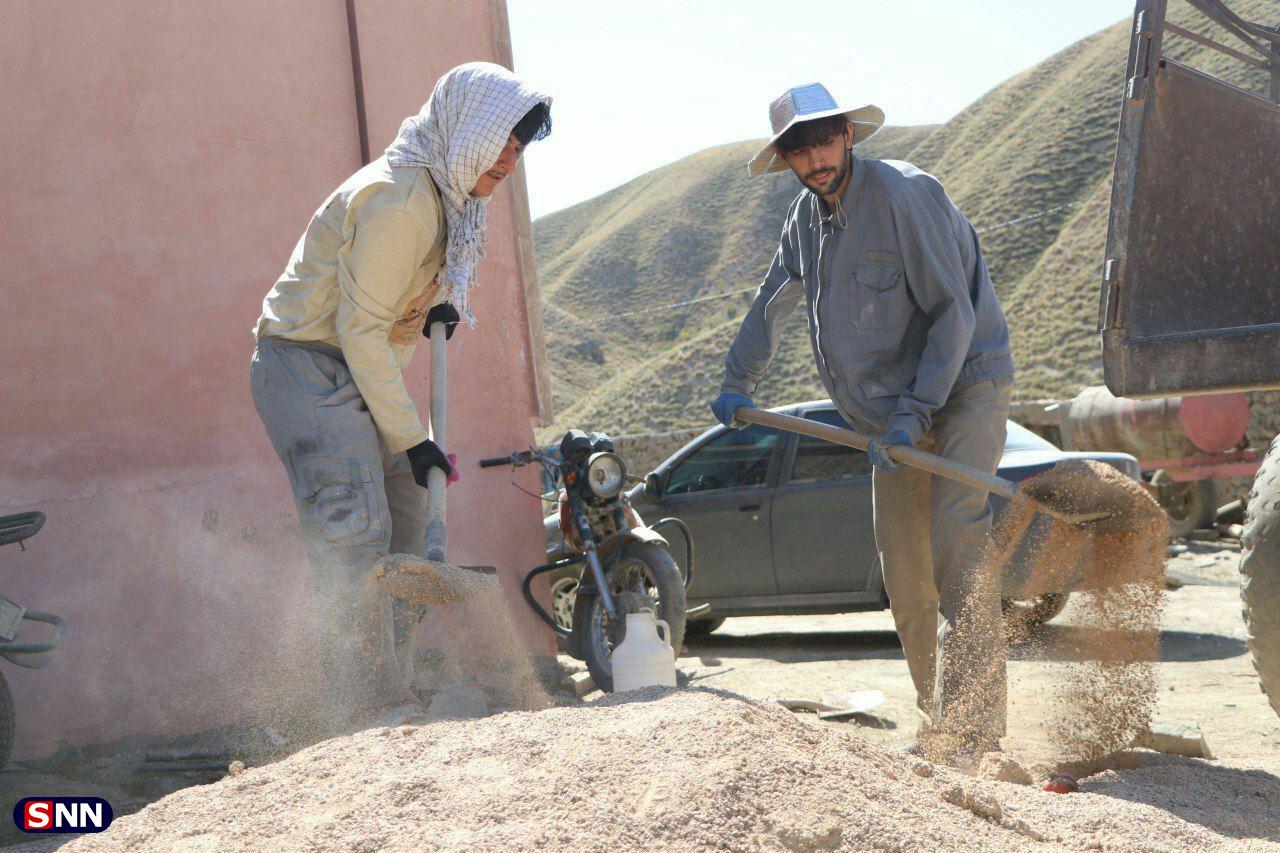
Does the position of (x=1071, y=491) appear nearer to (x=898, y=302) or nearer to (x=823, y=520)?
(x=898, y=302)

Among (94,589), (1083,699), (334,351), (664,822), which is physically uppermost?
(334,351)

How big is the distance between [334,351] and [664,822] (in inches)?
84.5

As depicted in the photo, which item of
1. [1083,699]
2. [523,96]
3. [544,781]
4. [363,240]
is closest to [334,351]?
[363,240]

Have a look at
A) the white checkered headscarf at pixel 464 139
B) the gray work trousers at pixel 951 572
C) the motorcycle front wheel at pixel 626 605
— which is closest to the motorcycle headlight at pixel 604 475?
the motorcycle front wheel at pixel 626 605

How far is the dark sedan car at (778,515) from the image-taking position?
7.50 meters

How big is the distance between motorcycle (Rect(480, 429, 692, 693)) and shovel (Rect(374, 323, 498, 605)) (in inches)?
73.5

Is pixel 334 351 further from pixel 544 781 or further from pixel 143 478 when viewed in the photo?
pixel 544 781

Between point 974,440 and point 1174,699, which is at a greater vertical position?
point 974,440

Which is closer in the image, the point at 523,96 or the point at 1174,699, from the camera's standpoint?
the point at 523,96

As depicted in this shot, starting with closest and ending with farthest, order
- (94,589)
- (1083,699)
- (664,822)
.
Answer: (664,822) → (1083,699) → (94,589)

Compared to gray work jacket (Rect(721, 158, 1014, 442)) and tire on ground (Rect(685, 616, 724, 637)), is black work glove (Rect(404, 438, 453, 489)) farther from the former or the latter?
tire on ground (Rect(685, 616, 724, 637))

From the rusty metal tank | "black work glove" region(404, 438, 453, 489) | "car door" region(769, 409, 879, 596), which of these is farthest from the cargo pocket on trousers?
the rusty metal tank

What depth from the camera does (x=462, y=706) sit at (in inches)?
147

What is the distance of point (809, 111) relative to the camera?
3887 mm
